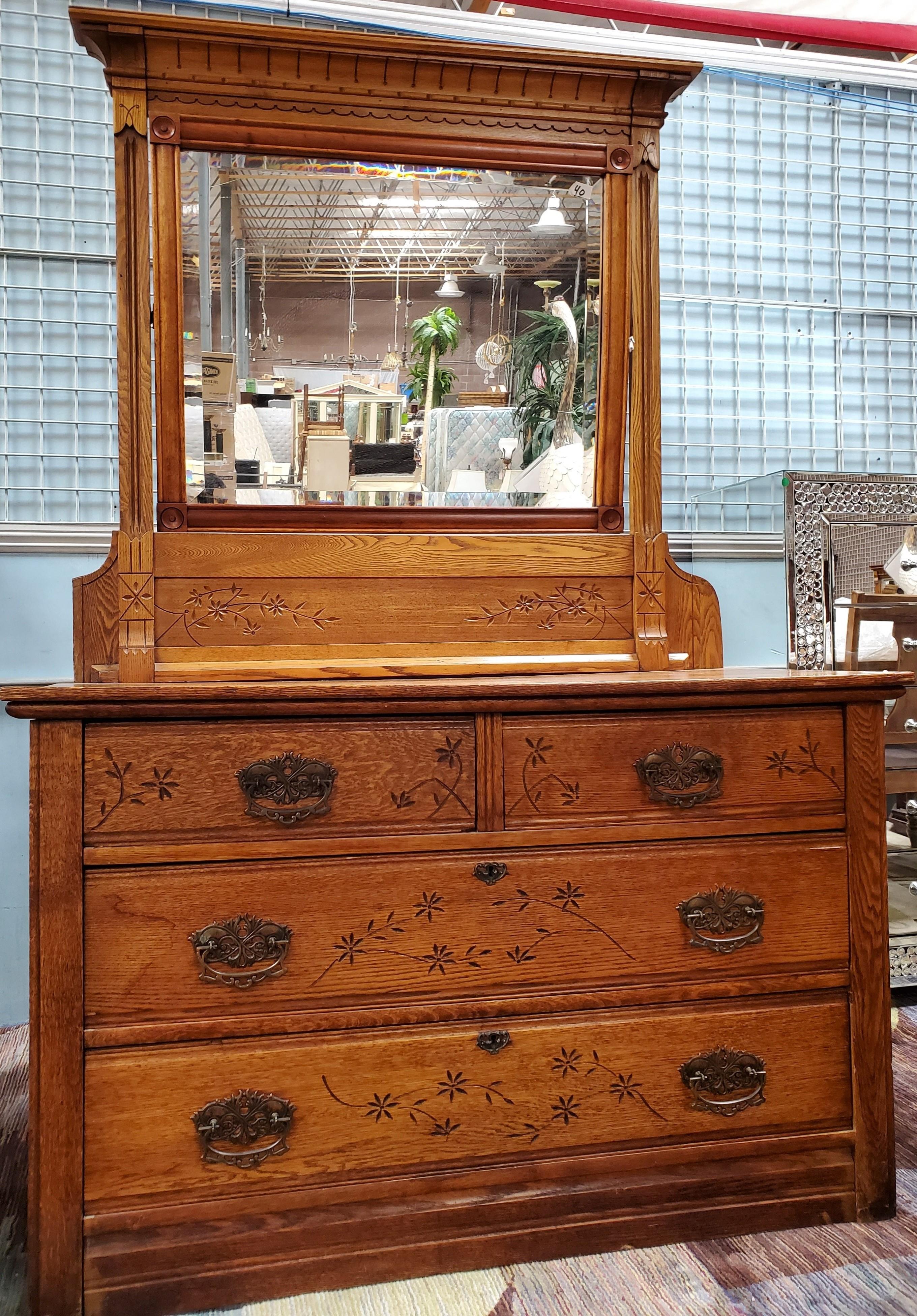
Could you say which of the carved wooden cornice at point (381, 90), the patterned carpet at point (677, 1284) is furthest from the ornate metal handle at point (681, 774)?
the carved wooden cornice at point (381, 90)

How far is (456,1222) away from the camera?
4.51 feet

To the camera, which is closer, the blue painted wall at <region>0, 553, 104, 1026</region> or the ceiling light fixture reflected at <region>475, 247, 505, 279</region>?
the ceiling light fixture reflected at <region>475, 247, 505, 279</region>

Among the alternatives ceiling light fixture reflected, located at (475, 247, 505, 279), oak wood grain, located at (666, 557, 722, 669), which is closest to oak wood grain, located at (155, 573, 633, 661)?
oak wood grain, located at (666, 557, 722, 669)

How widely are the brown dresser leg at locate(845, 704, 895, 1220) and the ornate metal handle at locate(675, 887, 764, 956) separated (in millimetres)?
184

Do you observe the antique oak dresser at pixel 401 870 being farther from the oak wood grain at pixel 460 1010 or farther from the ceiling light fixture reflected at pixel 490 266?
the ceiling light fixture reflected at pixel 490 266

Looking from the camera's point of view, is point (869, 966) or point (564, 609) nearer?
point (869, 966)

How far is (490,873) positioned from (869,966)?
69 cm

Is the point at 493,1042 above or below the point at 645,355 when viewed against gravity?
below

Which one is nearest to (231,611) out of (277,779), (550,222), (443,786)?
(277,779)

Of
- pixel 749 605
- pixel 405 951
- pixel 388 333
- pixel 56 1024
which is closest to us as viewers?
pixel 56 1024

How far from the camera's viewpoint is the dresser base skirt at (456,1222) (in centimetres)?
130

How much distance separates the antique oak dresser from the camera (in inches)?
51.5

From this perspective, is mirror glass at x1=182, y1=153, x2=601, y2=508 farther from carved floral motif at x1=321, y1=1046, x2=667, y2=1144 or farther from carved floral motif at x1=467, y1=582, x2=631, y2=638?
carved floral motif at x1=321, y1=1046, x2=667, y2=1144

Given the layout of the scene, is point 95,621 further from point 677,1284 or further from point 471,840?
point 677,1284
